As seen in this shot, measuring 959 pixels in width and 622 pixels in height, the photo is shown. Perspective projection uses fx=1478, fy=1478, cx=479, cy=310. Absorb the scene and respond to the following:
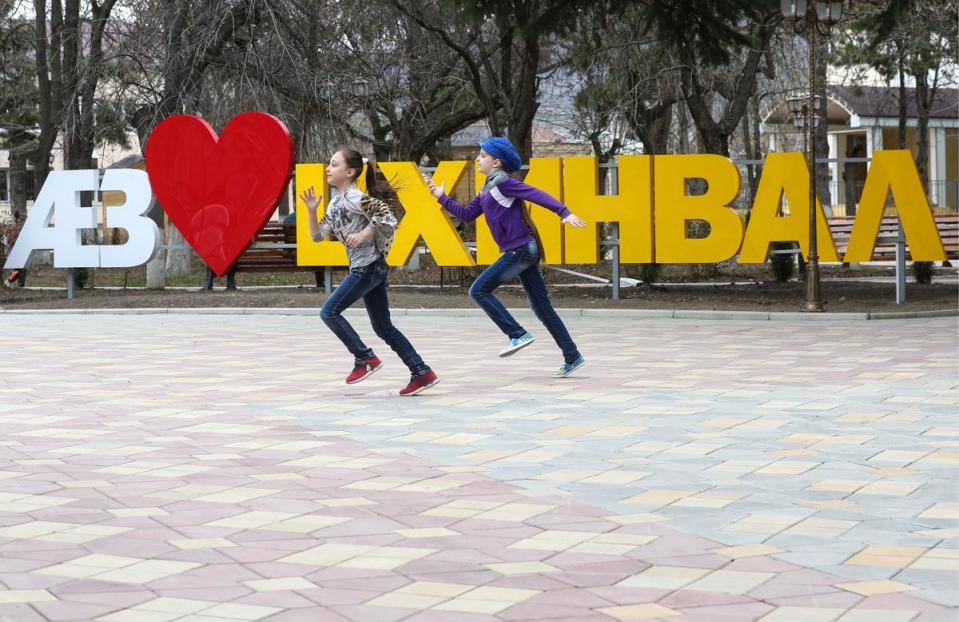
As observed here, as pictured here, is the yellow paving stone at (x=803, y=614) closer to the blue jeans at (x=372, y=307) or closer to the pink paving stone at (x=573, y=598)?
the pink paving stone at (x=573, y=598)

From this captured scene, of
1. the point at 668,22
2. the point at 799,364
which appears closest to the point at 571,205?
the point at 668,22

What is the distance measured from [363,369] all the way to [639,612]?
255 inches

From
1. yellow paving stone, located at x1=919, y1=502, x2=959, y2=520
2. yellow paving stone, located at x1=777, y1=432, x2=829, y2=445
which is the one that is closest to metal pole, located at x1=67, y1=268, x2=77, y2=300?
yellow paving stone, located at x1=777, y1=432, x2=829, y2=445

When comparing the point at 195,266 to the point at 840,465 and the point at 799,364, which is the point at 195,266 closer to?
the point at 799,364

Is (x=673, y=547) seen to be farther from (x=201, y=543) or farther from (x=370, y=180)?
(x=370, y=180)

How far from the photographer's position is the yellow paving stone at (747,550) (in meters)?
5.25

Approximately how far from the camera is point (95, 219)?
934 inches

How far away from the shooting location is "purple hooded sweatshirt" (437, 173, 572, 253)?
11.3m

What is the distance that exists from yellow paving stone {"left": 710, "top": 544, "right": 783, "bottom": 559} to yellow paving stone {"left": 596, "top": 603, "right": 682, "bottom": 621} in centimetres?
76

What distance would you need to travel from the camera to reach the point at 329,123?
2573 cm

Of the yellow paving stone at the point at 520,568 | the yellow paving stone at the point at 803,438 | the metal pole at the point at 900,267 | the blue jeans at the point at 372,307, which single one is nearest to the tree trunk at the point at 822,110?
the metal pole at the point at 900,267

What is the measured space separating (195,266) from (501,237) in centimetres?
2313

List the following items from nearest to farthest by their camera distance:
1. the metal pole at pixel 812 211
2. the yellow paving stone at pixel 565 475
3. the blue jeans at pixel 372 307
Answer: the yellow paving stone at pixel 565 475 < the blue jeans at pixel 372 307 < the metal pole at pixel 812 211

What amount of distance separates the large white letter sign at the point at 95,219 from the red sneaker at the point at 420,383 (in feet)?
45.5
